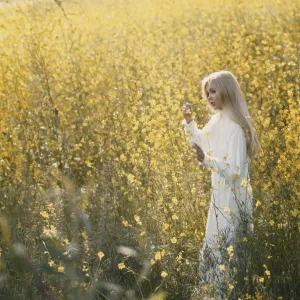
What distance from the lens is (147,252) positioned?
148 inches

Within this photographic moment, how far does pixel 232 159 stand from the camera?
3641 mm

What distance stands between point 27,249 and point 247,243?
1.34 meters

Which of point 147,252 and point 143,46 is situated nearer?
point 147,252

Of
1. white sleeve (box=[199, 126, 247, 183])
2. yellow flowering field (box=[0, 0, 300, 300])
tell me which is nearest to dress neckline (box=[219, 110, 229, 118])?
white sleeve (box=[199, 126, 247, 183])

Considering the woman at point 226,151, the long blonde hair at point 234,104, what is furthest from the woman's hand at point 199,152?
the long blonde hair at point 234,104

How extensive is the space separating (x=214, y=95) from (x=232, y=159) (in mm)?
429

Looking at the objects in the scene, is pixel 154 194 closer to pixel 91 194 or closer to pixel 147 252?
pixel 147 252

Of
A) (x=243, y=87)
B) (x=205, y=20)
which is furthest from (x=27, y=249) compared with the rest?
(x=205, y=20)

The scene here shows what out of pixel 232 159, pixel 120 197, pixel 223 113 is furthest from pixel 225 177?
pixel 120 197

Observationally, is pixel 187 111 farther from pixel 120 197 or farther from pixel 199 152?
pixel 120 197

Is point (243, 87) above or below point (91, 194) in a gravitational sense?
above

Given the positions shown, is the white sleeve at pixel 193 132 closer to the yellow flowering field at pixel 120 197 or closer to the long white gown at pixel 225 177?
the long white gown at pixel 225 177

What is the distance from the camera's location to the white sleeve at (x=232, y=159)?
3562 millimetres

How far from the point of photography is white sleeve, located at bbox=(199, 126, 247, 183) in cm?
356
